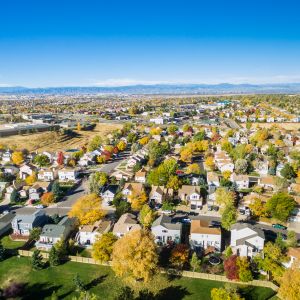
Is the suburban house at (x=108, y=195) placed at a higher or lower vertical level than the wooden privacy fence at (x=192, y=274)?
higher

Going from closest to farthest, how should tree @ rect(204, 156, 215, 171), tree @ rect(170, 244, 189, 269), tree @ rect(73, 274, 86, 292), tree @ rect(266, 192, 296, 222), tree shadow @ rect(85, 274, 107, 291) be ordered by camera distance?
tree @ rect(73, 274, 86, 292) → tree shadow @ rect(85, 274, 107, 291) → tree @ rect(170, 244, 189, 269) → tree @ rect(266, 192, 296, 222) → tree @ rect(204, 156, 215, 171)

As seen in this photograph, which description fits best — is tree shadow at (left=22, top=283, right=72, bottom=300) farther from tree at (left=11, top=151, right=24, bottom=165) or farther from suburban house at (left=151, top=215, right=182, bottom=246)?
tree at (left=11, top=151, right=24, bottom=165)

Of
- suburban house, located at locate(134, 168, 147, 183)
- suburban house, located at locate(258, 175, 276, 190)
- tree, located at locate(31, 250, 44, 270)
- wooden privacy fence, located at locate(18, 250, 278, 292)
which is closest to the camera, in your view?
wooden privacy fence, located at locate(18, 250, 278, 292)

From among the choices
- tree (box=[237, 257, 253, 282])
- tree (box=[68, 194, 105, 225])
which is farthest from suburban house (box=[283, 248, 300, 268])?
tree (box=[68, 194, 105, 225])

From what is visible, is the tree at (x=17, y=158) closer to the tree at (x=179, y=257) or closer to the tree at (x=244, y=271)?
the tree at (x=179, y=257)

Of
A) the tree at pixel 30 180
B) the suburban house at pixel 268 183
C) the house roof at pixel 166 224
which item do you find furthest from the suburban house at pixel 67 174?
the suburban house at pixel 268 183

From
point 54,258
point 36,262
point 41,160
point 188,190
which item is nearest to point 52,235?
point 54,258
